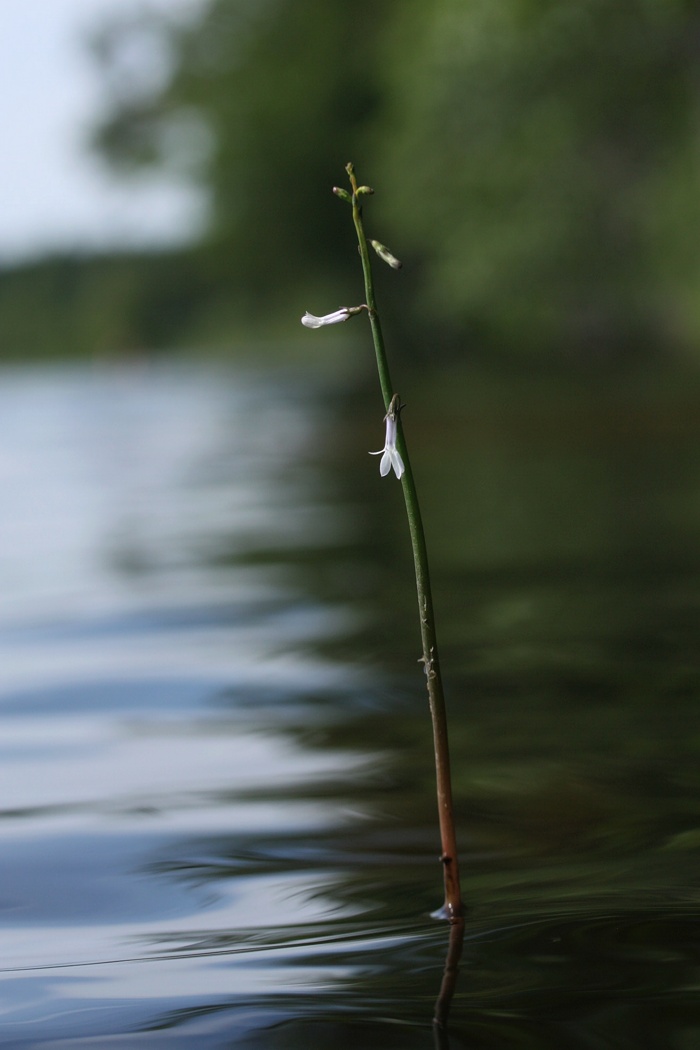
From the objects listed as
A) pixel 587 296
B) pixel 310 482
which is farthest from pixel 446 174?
pixel 310 482

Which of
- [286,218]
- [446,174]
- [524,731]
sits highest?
[286,218]

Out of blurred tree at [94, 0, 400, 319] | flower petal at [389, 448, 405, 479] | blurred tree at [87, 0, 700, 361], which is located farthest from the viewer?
blurred tree at [94, 0, 400, 319]

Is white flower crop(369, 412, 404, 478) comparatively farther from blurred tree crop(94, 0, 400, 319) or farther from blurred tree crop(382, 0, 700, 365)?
blurred tree crop(94, 0, 400, 319)

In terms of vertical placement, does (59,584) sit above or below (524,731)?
above

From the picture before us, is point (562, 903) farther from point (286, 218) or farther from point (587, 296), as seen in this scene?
point (286, 218)

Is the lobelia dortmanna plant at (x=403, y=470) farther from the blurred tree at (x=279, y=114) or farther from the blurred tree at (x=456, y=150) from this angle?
the blurred tree at (x=279, y=114)

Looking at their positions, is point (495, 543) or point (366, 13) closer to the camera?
point (495, 543)

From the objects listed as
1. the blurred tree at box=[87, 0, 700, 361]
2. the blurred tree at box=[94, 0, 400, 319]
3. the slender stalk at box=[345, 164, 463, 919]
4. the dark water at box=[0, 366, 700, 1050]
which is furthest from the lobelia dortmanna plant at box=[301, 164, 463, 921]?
the blurred tree at box=[94, 0, 400, 319]
